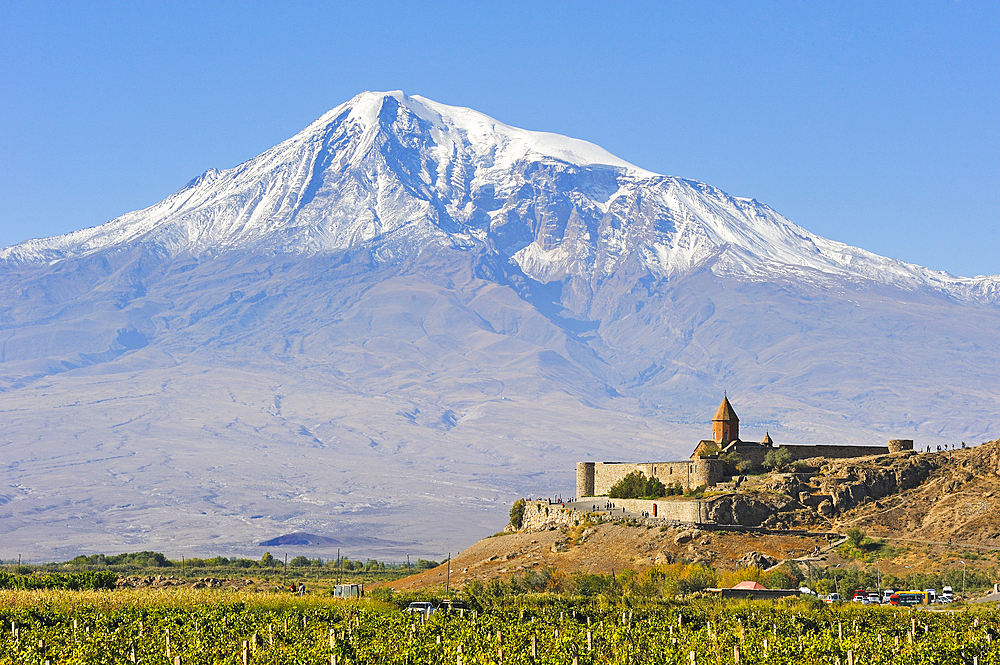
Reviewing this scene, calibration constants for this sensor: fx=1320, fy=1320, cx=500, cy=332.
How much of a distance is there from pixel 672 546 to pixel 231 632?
32.2m

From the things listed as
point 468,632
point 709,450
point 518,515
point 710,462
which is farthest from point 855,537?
point 468,632

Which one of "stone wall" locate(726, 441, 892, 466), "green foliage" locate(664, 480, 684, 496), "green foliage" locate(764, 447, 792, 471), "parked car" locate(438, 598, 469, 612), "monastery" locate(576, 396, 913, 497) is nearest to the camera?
"parked car" locate(438, 598, 469, 612)

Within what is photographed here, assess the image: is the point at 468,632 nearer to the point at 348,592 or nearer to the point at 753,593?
the point at 348,592

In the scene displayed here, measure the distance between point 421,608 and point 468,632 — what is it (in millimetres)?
9090

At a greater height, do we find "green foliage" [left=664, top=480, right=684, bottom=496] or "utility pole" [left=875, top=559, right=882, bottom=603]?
"green foliage" [left=664, top=480, right=684, bottom=496]

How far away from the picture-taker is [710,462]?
76.3m

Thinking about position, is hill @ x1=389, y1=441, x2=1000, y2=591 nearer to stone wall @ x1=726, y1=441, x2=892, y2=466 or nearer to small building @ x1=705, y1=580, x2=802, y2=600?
stone wall @ x1=726, y1=441, x2=892, y2=466

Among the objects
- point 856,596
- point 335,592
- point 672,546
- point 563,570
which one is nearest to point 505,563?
point 563,570

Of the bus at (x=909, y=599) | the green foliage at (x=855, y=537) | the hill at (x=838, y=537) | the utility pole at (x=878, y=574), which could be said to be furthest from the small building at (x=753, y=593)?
the green foliage at (x=855, y=537)

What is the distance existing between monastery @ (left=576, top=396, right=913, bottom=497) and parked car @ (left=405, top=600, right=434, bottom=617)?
30122mm

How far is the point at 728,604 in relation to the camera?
164 feet

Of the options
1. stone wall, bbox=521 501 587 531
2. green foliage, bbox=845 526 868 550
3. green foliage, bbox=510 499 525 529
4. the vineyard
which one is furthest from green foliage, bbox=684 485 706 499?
the vineyard

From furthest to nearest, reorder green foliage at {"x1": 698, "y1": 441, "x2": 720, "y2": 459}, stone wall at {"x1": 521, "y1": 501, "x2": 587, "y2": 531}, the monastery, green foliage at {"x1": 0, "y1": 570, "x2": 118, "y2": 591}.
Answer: green foliage at {"x1": 698, "y1": 441, "x2": 720, "y2": 459} → the monastery → stone wall at {"x1": 521, "y1": 501, "x2": 587, "y2": 531} → green foliage at {"x1": 0, "y1": 570, "x2": 118, "y2": 591}

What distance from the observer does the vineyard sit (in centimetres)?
3459
